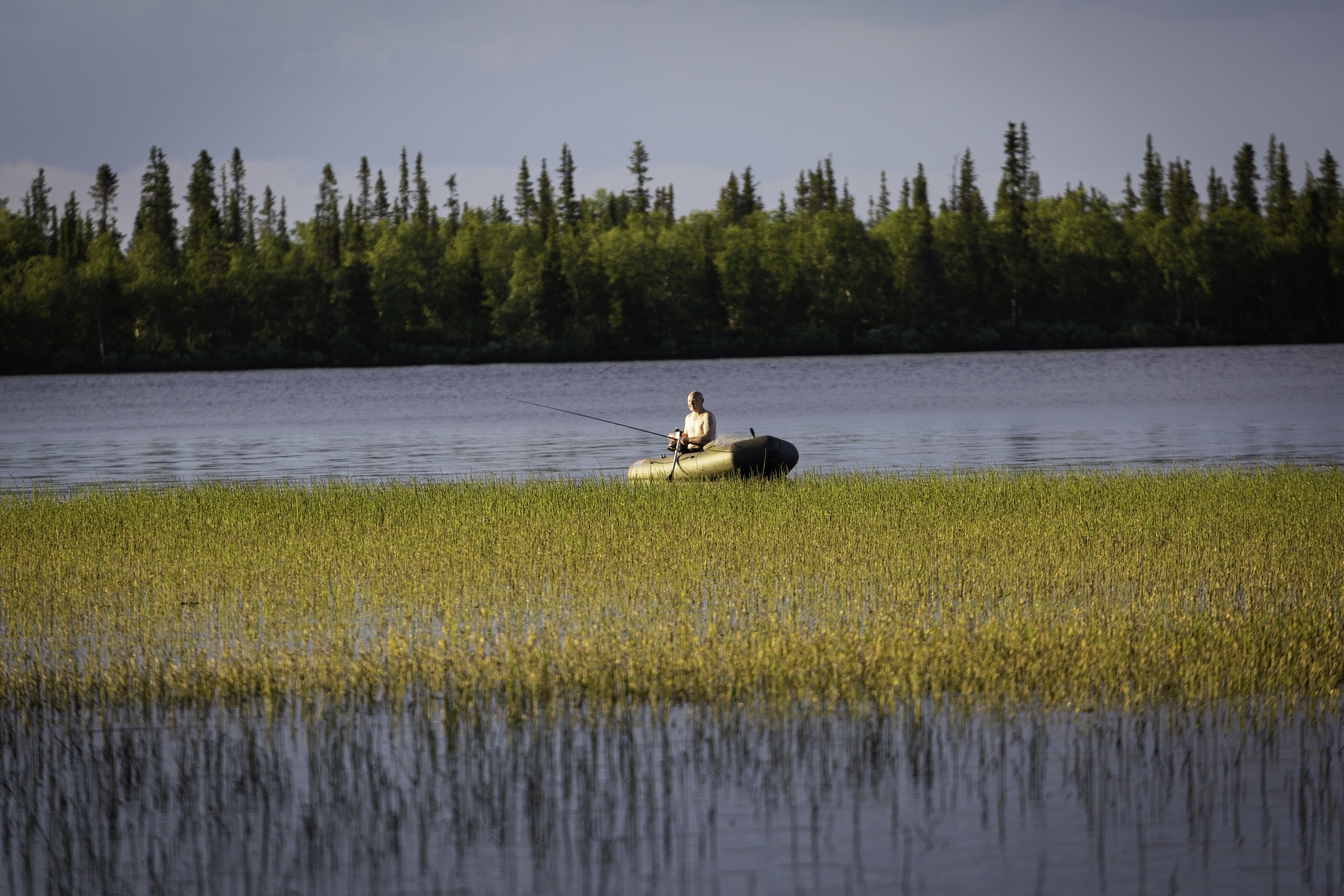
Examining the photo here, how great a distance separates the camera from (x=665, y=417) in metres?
47.7

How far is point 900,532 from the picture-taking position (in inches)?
539

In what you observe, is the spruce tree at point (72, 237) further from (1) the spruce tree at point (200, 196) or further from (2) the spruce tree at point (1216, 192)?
(2) the spruce tree at point (1216, 192)

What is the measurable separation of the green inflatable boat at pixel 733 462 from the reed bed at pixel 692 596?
2.50 feet

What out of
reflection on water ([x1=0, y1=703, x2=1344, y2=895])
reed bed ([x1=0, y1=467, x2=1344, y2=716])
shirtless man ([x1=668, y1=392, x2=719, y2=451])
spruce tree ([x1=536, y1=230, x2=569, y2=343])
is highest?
spruce tree ([x1=536, y1=230, x2=569, y2=343])

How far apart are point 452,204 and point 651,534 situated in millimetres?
171951

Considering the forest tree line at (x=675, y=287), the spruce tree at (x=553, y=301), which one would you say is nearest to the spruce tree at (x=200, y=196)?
the forest tree line at (x=675, y=287)

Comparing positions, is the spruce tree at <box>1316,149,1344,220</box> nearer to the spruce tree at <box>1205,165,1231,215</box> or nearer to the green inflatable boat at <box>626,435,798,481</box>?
the spruce tree at <box>1205,165,1231,215</box>

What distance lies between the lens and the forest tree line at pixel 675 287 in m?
106

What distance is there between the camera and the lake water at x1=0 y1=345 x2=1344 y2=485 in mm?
27281

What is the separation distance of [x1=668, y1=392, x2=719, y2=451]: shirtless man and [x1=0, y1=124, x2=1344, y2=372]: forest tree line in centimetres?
8781

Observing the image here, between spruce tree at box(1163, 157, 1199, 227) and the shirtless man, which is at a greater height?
spruce tree at box(1163, 157, 1199, 227)

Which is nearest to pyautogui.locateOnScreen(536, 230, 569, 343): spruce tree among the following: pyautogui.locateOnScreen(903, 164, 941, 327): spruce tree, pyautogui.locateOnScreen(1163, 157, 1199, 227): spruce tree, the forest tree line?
the forest tree line

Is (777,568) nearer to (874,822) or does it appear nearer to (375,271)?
(874,822)

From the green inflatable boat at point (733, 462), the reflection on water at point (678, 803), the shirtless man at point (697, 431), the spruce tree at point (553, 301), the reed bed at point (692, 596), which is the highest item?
the spruce tree at point (553, 301)
